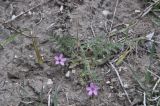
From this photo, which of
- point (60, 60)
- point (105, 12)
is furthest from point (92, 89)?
point (105, 12)

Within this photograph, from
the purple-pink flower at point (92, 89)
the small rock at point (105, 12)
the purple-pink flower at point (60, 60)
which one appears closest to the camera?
the purple-pink flower at point (92, 89)

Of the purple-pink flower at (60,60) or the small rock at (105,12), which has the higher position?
the small rock at (105,12)

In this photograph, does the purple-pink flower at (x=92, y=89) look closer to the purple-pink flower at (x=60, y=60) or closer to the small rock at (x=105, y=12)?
the purple-pink flower at (x=60, y=60)

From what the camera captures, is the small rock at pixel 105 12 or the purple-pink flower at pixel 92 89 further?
the small rock at pixel 105 12

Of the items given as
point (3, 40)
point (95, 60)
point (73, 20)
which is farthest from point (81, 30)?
point (3, 40)

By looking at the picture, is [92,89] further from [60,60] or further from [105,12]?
[105,12]

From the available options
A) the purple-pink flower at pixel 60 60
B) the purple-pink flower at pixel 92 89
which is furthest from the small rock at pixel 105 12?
the purple-pink flower at pixel 92 89

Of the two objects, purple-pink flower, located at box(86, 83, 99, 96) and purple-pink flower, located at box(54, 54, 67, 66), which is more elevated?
purple-pink flower, located at box(54, 54, 67, 66)

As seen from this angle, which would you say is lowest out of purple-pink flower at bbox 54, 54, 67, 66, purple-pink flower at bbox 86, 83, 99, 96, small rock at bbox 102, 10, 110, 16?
purple-pink flower at bbox 86, 83, 99, 96

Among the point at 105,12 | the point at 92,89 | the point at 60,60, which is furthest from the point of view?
the point at 105,12

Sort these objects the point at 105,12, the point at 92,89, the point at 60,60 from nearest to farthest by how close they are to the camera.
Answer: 1. the point at 92,89
2. the point at 60,60
3. the point at 105,12

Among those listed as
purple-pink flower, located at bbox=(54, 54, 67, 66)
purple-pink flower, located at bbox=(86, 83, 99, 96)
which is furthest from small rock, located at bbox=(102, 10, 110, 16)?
purple-pink flower, located at bbox=(86, 83, 99, 96)

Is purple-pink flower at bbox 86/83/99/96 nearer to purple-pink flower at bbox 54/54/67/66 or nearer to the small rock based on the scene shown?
purple-pink flower at bbox 54/54/67/66

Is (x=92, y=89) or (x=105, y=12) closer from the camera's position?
(x=92, y=89)
